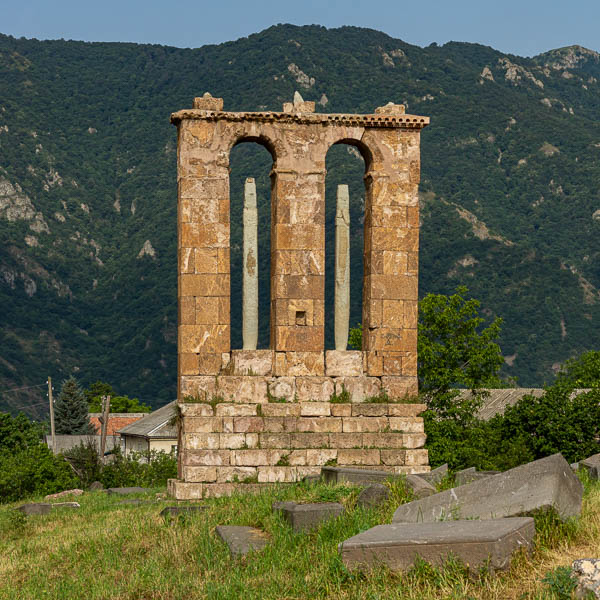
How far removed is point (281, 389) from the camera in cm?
1791

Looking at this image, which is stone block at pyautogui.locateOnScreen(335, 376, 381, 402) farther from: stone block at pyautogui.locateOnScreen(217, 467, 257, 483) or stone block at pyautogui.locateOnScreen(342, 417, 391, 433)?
stone block at pyautogui.locateOnScreen(217, 467, 257, 483)

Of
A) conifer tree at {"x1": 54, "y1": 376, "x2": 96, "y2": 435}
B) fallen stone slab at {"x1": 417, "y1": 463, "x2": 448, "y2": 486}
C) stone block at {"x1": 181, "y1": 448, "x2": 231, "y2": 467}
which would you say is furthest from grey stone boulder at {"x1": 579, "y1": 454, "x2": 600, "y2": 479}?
conifer tree at {"x1": 54, "y1": 376, "x2": 96, "y2": 435}

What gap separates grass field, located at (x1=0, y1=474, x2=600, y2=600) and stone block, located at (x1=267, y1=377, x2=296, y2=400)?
2.88m

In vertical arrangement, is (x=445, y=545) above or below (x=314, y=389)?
below

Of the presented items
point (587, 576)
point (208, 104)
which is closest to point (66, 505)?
point (208, 104)

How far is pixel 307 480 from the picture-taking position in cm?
1460

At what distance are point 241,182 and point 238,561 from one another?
335 feet

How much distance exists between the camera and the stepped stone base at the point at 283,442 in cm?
1733

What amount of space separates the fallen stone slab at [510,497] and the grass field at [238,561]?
8.9 inches

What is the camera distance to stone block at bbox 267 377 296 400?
17.9 m

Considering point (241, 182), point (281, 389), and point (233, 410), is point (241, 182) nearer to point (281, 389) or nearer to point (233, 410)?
point (281, 389)

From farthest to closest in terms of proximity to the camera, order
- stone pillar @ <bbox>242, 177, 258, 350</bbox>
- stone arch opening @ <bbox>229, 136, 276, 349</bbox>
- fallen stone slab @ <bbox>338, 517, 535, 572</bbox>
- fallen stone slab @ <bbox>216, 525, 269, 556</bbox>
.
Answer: stone arch opening @ <bbox>229, 136, 276, 349</bbox>
stone pillar @ <bbox>242, 177, 258, 350</bbox>
fallen stone slab @ <bbox>216, 525, 269, 556</bbox>
fallen stone slab @ <bbox>338, 517, 535, 572</bbox>

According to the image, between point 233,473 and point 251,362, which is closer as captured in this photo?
point 233,473

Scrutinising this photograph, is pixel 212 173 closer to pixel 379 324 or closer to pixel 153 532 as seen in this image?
pixel 379 324
